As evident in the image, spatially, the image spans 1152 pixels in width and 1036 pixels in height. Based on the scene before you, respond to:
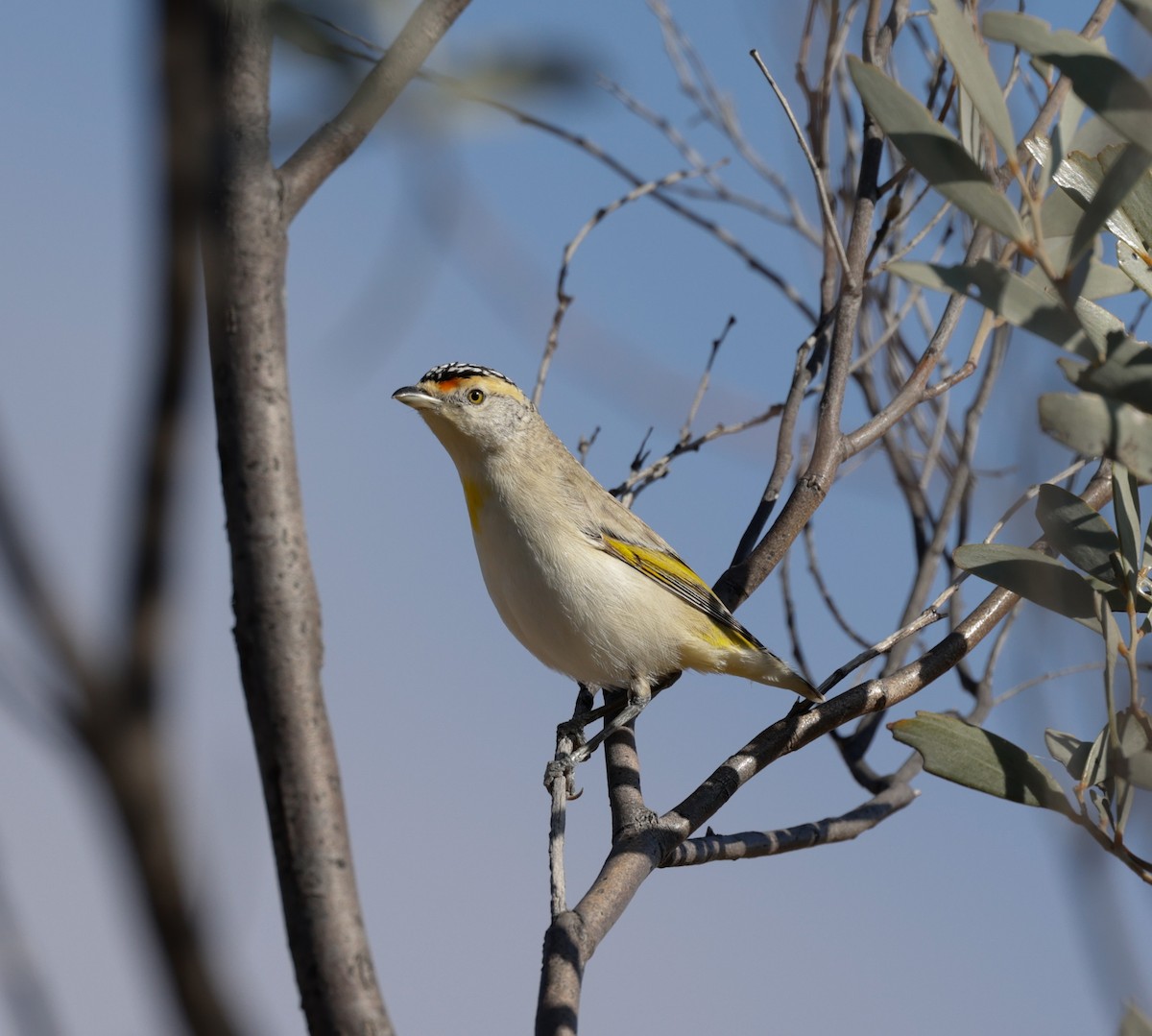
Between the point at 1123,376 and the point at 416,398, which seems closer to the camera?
the point at 1123,376

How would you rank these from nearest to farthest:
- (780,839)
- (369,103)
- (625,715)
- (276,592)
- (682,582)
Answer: (276,592), (369,103), (780,839), (625,715), (682,582)

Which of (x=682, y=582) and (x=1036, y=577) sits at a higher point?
(x=682, y=582)

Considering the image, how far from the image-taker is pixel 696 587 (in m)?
4.89

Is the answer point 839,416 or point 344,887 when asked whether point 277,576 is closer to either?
point 344,887

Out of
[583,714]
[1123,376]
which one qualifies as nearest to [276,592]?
[1123,376]

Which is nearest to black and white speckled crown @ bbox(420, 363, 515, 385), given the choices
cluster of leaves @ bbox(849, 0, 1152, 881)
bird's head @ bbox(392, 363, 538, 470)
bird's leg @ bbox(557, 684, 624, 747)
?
bird's head @ bbox(392, 363, 538, 470)

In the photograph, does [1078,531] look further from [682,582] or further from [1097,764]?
A: [682,582]

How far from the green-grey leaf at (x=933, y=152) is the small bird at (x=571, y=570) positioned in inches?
108

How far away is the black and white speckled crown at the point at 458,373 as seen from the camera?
17.0ft

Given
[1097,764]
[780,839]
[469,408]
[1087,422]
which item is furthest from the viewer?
[469,408]

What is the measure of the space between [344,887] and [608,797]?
7.52ft

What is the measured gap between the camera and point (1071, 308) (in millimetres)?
1875

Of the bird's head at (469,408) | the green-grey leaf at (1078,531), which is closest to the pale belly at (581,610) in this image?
the bird's head at (469,408)

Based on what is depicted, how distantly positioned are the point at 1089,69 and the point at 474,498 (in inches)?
131
